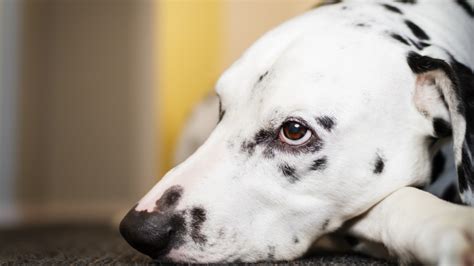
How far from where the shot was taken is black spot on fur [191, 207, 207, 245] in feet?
4.31

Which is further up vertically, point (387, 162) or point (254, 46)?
point (254, 46)

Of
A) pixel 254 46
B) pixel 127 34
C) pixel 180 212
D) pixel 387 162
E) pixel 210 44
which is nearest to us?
pixel 180 212

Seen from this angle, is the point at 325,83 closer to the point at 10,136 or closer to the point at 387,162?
the point at 387,162

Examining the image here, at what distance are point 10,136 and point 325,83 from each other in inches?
181

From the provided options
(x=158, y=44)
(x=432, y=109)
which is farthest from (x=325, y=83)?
(x=158, y=44)

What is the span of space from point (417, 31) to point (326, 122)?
1.31 ft

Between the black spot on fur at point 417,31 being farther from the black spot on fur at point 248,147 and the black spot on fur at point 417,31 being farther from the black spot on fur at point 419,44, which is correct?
the black spot on fur at point 248,147

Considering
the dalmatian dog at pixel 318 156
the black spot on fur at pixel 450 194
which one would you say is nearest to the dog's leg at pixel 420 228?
the dalmatian dog at pixel 318 156

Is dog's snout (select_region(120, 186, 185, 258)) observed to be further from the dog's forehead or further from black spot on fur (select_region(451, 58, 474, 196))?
black spot on fur (select_region(451, 58, 474, 196))

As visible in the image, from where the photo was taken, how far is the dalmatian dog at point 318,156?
132 cm

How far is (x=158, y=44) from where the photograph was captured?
4273 mm

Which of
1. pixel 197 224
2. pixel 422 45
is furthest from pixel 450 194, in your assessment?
pixel 197 224

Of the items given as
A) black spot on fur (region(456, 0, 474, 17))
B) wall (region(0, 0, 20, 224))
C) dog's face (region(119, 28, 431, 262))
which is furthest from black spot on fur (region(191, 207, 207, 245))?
wall (region(0, 0, 20, 224))

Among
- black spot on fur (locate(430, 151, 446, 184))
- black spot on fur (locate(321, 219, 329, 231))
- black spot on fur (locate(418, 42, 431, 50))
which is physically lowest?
black spot on fur (locate(321, 219, 329, 231))
